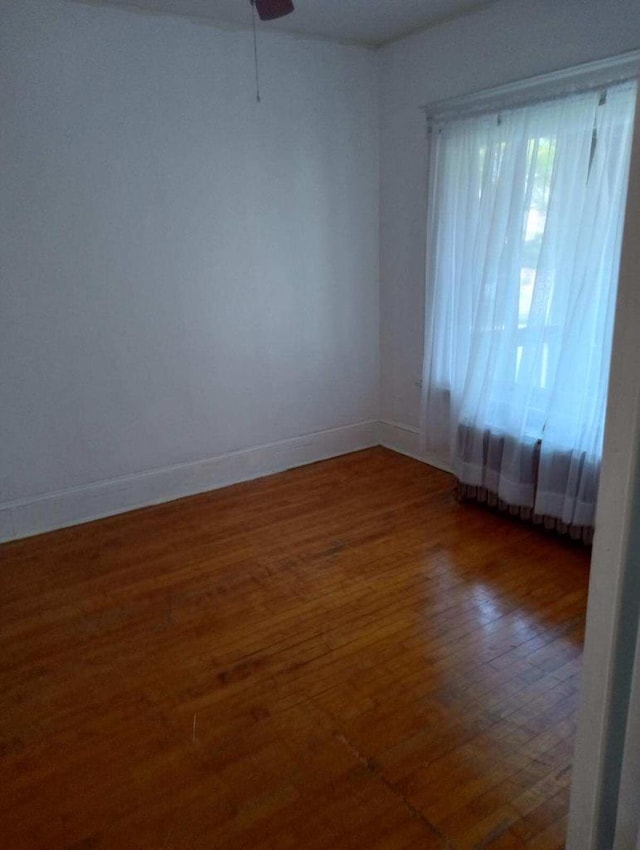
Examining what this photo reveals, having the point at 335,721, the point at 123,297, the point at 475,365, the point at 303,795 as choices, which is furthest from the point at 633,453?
the point at 123,297

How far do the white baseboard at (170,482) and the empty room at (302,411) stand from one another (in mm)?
18

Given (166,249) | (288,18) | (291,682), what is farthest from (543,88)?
(291,682)

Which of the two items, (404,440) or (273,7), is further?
(404,440)

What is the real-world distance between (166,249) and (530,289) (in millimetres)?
1897

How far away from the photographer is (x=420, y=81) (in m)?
3.49

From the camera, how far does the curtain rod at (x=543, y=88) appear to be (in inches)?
95.5

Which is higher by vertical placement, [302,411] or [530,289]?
[530,289]

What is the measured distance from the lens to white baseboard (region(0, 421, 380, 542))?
318 centimetres

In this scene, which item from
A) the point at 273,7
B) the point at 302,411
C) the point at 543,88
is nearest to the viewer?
the point at 273,7

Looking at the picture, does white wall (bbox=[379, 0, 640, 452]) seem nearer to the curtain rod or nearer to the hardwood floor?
the curtain rod

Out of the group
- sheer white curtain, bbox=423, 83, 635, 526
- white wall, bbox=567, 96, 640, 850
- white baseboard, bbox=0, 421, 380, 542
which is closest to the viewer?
white wall, bbox=567, 96, 640, 850

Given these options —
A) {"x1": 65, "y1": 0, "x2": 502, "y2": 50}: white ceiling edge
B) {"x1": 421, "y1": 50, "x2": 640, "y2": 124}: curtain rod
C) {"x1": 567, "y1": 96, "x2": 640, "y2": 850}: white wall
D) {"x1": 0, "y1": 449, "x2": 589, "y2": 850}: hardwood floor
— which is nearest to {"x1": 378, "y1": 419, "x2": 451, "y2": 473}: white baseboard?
{"x1": 0, "y1": 449, "x2": 589, "y2": 850}: hardwood floor

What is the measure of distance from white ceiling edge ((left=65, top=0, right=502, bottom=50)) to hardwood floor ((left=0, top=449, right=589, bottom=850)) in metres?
2.57

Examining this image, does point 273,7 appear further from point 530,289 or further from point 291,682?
point 291,682
